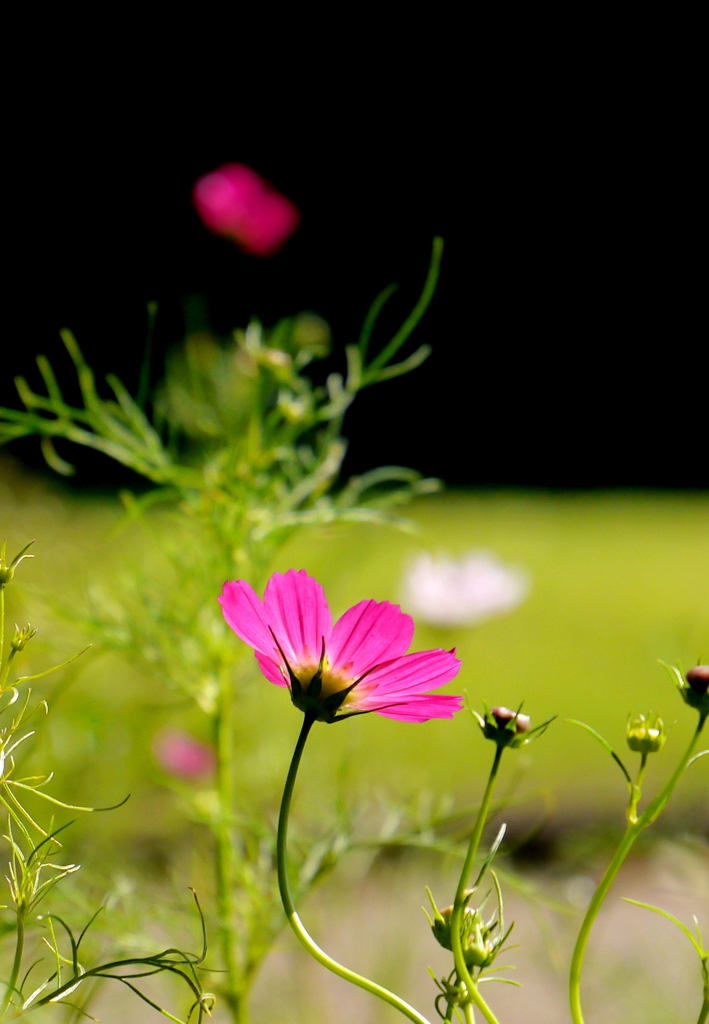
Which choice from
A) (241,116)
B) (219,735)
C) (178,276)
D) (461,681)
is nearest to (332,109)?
(241,116)

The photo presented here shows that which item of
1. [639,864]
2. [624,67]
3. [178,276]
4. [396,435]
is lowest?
[396,435]

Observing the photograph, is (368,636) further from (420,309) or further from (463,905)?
(420,309)

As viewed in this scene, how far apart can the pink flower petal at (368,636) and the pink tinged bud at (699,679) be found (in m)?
0.04

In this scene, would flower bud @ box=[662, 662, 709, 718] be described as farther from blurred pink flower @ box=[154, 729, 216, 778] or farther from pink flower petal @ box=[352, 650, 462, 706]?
blurred pink flower @ box=[154, 729, 216, 778]

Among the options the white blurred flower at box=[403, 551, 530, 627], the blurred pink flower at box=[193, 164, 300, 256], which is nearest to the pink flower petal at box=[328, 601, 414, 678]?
the white blurred flower at box=[403, 551, 530, 627]

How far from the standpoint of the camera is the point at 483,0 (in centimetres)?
472

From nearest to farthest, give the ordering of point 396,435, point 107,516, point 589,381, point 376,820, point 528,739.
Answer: point 528,739 → point 376,820 → point 107,516 → point 396,435 → point 589,381

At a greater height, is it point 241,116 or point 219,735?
point 219,735

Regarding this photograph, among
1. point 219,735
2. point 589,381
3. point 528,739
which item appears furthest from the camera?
point 589,381

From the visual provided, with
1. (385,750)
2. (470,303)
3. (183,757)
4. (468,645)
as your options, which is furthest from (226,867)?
(470,303)

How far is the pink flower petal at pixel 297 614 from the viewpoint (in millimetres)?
167

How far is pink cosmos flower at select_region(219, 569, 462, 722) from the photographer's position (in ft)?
0.52

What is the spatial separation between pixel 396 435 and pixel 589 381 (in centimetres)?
91

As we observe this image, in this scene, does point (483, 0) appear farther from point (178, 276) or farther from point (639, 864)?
point (639, 864)
